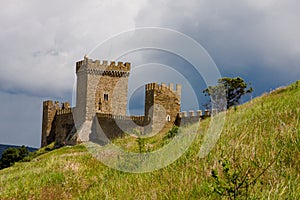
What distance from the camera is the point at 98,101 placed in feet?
212

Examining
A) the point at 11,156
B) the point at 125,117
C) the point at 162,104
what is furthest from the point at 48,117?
the point at 162,104

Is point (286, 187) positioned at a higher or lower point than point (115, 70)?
lower

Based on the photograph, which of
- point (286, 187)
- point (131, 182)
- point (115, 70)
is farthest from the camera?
point (115, 70)

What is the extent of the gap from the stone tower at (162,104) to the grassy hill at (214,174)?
41.4 meters

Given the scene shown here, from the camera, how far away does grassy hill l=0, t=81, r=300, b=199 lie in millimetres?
5107

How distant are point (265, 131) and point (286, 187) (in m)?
2.69

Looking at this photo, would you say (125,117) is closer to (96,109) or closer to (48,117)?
(96,109)

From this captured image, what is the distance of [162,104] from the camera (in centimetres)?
5256

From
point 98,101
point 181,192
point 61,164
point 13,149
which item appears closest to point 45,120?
point 13,149

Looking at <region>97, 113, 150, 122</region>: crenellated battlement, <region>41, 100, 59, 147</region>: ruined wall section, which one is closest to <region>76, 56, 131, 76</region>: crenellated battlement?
<region>97, 113, 150, 122</region>: crenellated battlement

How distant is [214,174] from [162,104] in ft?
157

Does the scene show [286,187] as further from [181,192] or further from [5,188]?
[5,188]

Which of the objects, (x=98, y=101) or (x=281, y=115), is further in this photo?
(x=98, y=101)

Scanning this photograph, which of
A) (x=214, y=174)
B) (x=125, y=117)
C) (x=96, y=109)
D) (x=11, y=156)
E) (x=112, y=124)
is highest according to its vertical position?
(x=96, y=109)
